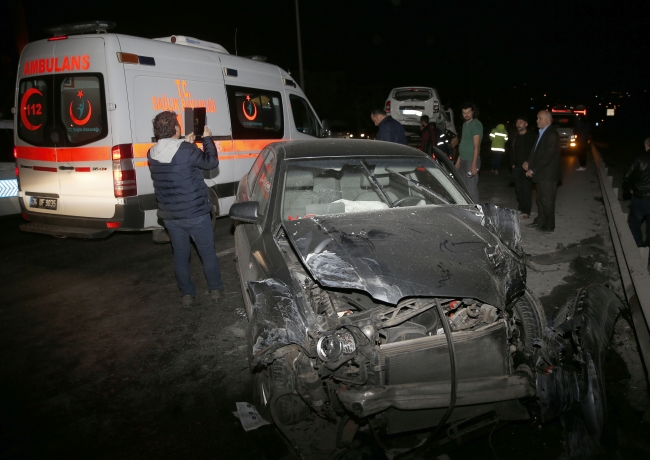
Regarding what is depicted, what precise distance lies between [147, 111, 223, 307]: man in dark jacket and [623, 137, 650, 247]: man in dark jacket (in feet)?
16.6

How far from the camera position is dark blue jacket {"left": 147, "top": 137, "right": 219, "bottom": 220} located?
4.41 meters

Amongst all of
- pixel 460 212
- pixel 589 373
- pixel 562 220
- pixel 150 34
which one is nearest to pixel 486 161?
Result: pixel 562 220

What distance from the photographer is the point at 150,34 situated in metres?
28.0

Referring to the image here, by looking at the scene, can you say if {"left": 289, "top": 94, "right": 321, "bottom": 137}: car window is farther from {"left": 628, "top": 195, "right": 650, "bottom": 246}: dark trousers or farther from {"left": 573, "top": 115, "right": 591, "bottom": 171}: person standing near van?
{"left": 573, "top": 115, "right": 591, "bottom": 171}: person standing near van

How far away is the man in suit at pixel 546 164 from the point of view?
22.0 feet

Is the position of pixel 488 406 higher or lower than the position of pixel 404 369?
lower

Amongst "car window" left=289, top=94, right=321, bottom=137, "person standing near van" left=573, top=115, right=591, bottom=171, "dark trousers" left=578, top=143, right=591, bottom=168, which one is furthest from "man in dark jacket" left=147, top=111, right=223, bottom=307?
"dark trousers" left=578, top=143, right=591, bottom=168

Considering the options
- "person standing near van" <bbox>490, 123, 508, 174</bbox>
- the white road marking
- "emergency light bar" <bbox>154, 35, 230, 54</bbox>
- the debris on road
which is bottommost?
the debris on road

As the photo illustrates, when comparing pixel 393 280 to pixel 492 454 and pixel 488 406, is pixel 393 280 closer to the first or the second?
pixel 488 406

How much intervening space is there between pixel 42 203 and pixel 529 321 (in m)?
6.01

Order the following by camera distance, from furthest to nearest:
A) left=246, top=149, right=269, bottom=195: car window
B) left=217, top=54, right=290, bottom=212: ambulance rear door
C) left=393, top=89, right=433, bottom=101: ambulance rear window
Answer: left=393, top=89, right=433, bottom=101: ambulance rear window → left=217, top=54, right=290, bottom=212: ambulance rear door → left=246, top=149, right=269, bottom=195: car window

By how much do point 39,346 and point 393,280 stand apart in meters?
3.37

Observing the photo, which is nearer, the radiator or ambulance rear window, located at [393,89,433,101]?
the radiator

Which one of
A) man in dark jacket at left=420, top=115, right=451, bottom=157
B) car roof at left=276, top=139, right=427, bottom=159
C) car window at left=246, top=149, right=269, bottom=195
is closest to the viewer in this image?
car roof at left=276, top=139, right=427, bottom=159
